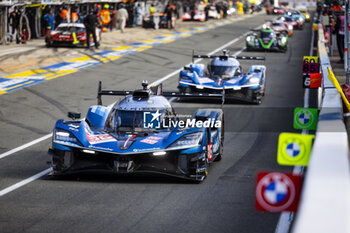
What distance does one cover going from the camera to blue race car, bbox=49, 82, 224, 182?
437 inches

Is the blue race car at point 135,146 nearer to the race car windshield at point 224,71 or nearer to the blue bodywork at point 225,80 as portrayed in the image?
the blue bodywork at point 225,80

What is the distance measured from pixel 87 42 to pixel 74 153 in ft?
91.6

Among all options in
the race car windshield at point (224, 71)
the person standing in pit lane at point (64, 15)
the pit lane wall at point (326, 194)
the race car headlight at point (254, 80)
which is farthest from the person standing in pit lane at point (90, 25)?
the pit lane wall at point (326, 194)

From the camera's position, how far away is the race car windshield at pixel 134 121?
1217 cm

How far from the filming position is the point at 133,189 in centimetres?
1088

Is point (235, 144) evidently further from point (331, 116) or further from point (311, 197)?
point (311, 197)

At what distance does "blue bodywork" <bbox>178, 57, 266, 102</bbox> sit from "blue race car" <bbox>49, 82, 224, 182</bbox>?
8.25 metres

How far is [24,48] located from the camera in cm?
3700

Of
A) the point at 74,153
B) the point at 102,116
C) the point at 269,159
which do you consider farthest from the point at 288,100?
the point at 74,153

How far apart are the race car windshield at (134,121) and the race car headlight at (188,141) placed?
950 mm

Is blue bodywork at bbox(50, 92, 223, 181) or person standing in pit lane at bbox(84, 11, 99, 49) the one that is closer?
blue bodywork at bbox(50, 92, 223, 181)

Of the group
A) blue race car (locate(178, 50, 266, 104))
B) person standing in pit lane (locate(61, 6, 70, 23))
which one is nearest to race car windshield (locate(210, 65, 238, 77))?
blue race car (locate(178, 50, 266, 104))

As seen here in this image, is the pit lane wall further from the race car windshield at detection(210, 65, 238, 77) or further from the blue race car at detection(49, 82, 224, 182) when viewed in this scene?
the race car windshield at detection(210, 65, 238, 77)

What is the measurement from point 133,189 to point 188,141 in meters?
1.14
